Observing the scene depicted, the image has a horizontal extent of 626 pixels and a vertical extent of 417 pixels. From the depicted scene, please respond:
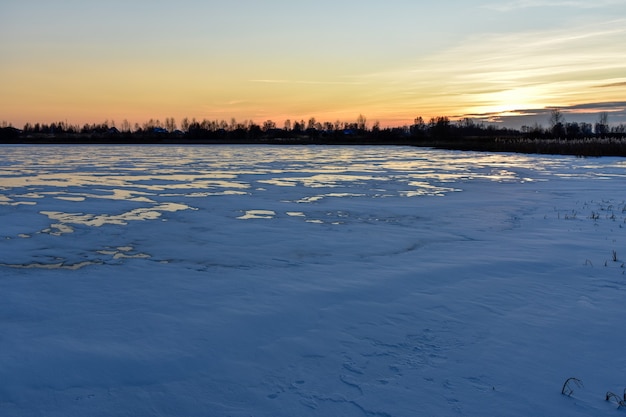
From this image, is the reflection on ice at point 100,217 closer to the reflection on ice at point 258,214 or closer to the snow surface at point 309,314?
the snow surface at point 309,314

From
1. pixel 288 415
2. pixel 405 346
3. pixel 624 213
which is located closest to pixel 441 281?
pixel 405 346

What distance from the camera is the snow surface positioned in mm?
3145

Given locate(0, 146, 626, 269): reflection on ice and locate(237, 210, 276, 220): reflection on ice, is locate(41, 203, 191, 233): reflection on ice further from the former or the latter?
locate(237, 210, 276, 220): reflection on ice

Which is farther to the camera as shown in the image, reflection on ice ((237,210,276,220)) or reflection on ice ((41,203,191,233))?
reflection on ice ((237,210,276,220))

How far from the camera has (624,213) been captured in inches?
415

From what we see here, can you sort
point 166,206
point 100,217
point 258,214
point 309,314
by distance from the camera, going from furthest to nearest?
point 166,206, point 258,214, point 100,217, point 309,314

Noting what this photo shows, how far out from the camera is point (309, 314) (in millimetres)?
4562

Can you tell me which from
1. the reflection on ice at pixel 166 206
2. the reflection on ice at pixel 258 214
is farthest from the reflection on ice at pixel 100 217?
the reflection on ice at pixel 258 214

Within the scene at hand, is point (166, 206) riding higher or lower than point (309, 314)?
higher

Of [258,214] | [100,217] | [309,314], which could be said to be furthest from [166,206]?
[309,314]

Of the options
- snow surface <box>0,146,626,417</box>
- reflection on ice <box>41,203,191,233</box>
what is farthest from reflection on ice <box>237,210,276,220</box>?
reflection on ice <box>41,203,191,233</box>

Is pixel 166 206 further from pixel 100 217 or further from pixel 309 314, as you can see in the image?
pixel 309 314

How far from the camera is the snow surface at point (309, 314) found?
3.14 meters

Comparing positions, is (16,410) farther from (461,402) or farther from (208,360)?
(461,402)
